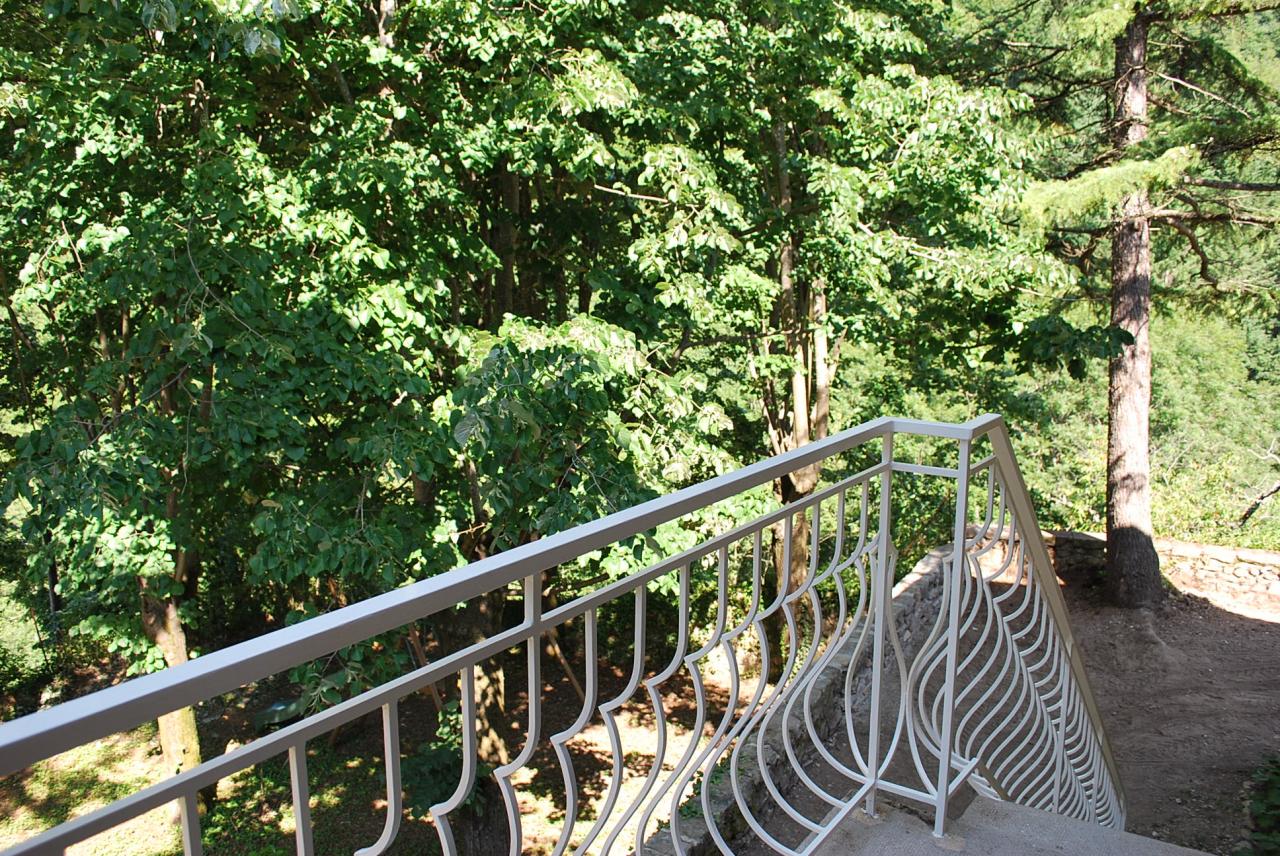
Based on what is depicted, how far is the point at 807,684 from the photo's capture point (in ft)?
6.75

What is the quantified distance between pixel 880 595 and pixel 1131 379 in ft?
31.0

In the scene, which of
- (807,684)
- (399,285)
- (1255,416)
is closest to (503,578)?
(807,684)

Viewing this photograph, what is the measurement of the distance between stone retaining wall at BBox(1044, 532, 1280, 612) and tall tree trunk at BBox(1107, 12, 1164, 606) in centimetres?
61

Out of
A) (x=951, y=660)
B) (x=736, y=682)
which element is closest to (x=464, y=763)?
(x=736, y=682)

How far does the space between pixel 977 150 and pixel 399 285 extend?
14.8 ft

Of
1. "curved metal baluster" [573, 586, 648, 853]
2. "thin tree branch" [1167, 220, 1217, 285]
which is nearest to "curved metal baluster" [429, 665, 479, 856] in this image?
"curved metal baluster" [573, 586, 648, 853]

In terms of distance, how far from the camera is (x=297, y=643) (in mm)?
910

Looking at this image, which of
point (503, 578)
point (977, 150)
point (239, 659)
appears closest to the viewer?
point (239, 659)

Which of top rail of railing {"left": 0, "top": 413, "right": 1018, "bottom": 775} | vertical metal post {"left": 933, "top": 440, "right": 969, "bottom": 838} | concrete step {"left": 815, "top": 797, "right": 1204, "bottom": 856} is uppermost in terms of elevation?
top rail of railing {"left": 0, "top": 413, "right": 1018, "bottom": 775}

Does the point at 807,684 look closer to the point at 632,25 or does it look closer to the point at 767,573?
the point at 632,25

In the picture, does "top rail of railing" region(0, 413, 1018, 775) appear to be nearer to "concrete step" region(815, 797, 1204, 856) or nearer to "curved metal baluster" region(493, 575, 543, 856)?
"curved metal baluster" region(493, 575, 543, 856)

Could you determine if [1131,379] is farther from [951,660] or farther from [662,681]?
[662,681]

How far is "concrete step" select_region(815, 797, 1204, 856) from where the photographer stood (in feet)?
7.01

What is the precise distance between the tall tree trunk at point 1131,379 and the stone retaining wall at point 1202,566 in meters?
0.61
